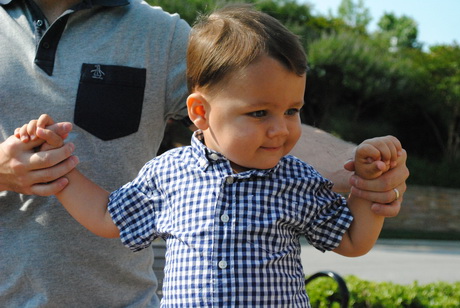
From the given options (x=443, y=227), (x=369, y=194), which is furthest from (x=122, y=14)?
(x=443, y=227)

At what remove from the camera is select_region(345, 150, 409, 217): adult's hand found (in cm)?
179

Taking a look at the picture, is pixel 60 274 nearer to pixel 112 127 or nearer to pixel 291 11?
pixel 112 127

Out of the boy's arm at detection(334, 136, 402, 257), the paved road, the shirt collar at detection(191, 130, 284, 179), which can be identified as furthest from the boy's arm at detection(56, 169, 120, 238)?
the paved road

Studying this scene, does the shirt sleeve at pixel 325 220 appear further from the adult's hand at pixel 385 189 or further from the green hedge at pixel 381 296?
the green hedge at pixel 381 296

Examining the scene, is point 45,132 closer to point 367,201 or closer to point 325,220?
point 325,220

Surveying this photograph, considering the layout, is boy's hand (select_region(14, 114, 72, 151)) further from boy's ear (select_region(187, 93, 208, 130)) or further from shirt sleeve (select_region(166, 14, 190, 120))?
shirt sleeve (select_region(166, 14, 190, 120))

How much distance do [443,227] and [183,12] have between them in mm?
10121

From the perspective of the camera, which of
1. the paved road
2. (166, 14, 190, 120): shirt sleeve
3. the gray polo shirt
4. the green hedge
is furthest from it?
the paved road

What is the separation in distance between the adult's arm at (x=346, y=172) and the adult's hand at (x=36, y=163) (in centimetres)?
72

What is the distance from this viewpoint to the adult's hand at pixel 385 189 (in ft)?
5.89

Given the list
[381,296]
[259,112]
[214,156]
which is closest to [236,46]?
[259,112]

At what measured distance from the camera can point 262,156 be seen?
1708 millimetres

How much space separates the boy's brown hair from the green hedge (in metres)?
4.26

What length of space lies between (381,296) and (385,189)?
4.58m
